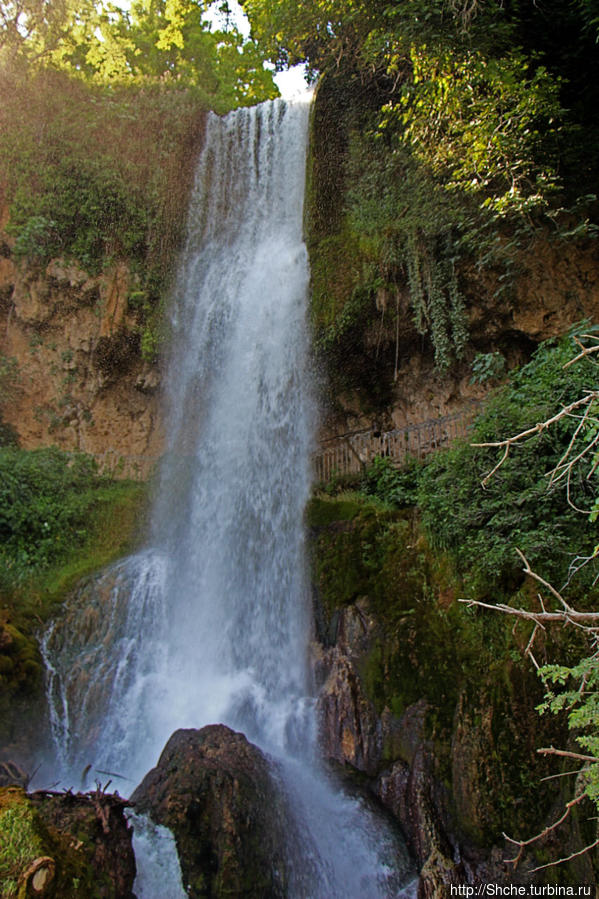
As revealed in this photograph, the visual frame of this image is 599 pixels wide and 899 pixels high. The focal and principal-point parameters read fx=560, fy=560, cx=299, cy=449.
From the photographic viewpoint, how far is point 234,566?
29.8ft

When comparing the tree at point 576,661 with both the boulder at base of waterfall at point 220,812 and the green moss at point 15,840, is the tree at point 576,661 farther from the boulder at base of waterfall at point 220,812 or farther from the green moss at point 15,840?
the green moss at point 15,840

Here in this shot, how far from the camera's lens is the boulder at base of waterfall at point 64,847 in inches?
126

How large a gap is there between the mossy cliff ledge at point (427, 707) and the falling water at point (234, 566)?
44cm

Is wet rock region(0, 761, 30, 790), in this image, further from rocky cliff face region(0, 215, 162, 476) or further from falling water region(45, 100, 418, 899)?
rocky cliff face region(0, 215, 162, 476)

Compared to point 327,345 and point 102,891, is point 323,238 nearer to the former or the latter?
point 327,345

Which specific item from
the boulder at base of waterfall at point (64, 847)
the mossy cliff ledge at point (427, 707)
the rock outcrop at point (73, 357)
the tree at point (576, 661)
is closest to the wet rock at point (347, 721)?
the mossy cliff ledge at point (427, 707)

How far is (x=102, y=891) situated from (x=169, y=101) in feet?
57.1

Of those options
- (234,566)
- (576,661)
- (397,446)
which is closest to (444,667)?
(576,661)

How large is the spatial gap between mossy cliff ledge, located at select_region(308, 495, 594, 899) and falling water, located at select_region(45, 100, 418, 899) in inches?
17.5

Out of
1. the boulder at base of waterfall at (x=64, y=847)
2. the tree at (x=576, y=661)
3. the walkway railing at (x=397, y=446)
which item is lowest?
the boulder at base of waterfall at (x=64, y=847)

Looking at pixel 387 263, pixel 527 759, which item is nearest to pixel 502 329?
pixel 387 263

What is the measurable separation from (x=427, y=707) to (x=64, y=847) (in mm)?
3529

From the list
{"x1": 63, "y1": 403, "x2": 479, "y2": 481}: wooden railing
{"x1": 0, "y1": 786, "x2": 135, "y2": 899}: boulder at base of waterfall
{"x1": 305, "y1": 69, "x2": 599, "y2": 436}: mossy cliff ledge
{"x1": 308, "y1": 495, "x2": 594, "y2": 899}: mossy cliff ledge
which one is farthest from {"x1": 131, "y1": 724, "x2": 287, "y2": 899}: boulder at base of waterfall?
{"x1": 305, "y1": 69, "x2": 599, "y2": 436}: mossy cliff ledge

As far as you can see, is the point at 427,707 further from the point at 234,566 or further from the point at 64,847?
the point at 234,566
